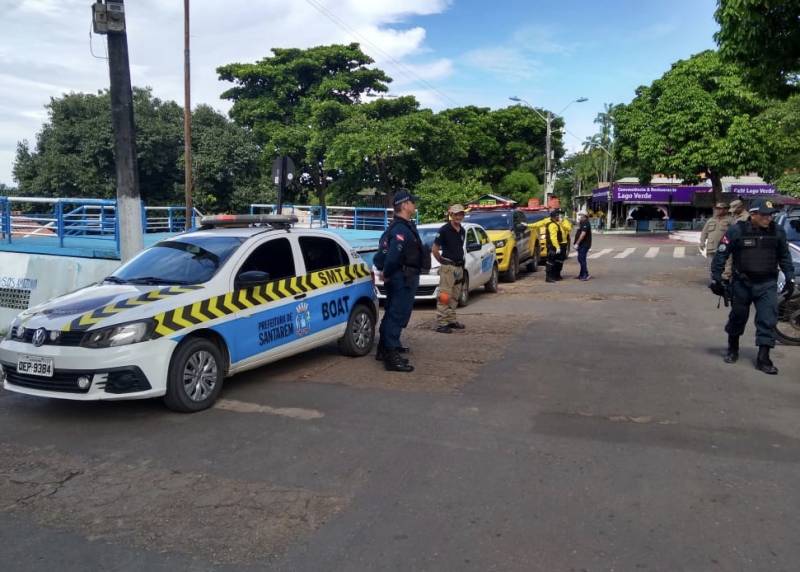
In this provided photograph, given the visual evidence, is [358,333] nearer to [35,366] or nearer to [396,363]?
→ [396,363]

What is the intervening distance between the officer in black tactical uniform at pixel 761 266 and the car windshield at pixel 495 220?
9494mm

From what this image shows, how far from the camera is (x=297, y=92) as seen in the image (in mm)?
37812

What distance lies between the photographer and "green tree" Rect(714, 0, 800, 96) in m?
8.22

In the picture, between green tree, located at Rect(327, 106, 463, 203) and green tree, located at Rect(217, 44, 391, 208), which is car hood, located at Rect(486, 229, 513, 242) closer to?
green tree, located at Rect(327, 106, 463, 203)

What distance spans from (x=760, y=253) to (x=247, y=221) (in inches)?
217

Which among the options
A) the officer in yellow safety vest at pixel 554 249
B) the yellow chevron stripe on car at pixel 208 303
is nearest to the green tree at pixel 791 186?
the officer in yellow safety vest at pixel 554 249

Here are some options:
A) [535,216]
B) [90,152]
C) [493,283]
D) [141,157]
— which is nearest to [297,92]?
[141,157]

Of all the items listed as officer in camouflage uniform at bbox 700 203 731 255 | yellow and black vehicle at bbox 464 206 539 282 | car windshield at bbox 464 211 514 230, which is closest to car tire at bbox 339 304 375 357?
officer in camouflage uniform at bbox 700 203 731 255

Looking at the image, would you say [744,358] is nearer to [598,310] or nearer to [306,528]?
[598,310]

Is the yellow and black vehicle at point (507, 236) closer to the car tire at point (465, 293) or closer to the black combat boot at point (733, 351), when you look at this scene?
the car tire at point (465, 293)

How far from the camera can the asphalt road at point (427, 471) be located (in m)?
3.48

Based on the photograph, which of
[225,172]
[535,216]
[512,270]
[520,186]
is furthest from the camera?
[520,186]

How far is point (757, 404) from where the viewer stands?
19.9 feet

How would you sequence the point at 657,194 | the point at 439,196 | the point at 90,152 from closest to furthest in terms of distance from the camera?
the point at 439,196, the point at 90,152, the point at 657,194
